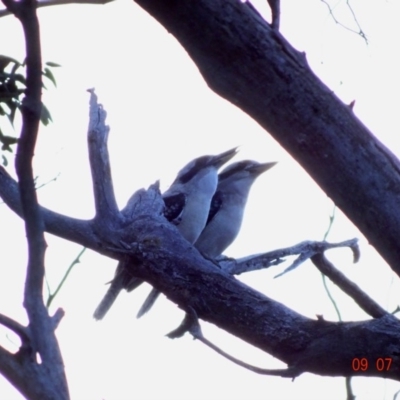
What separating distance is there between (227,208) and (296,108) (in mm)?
4704

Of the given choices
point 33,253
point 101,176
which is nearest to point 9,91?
point 101,176

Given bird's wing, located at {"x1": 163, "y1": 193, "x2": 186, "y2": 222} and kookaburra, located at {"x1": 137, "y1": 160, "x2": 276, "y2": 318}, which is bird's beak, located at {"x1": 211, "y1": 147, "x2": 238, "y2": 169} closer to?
kookaburra, located at {"x1": 137, "y1": 160, "x2": 276, "y2": 318}

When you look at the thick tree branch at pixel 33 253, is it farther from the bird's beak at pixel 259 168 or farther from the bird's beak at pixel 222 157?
the bird's beak at pixel 259 168

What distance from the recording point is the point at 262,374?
286 cm

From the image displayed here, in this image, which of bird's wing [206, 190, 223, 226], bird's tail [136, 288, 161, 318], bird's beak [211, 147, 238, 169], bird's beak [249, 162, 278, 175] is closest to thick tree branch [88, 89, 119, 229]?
bird's tail [136, 288, 161, 318]

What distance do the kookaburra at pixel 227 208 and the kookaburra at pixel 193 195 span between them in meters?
0.15

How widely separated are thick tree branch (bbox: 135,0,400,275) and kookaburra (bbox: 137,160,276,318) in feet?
12.8

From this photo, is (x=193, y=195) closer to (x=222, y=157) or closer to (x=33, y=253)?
(x=222, y=157)

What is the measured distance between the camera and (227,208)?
7.29m

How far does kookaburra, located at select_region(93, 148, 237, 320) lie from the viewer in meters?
6.71

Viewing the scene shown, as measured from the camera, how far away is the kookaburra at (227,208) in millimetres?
7039

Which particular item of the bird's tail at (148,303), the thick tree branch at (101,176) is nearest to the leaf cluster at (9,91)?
the thick tree branch at (101,176)

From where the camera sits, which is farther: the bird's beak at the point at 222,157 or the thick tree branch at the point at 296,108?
the bird's beak at the point at 222,157

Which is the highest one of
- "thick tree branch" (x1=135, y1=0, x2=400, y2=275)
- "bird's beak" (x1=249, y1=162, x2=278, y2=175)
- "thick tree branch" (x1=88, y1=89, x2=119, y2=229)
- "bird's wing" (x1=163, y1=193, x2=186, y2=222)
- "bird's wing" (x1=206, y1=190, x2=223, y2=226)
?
"bird's beak" (x1=249, y1=162, x2=278, y2=175)
